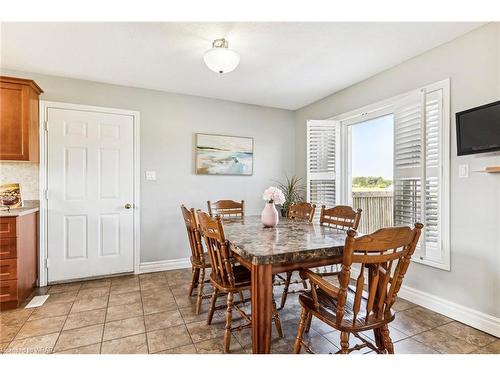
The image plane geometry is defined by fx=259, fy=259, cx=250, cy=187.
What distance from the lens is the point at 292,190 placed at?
426 centimetres

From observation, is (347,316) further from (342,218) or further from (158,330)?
(158,330)

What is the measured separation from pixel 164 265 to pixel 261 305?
8.31ft

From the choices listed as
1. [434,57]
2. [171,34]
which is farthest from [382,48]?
[171,34]

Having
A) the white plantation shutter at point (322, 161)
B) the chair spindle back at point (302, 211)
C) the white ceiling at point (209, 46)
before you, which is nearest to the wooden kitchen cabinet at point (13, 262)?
the white ceiling at point (209, 46)

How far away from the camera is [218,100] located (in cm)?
394

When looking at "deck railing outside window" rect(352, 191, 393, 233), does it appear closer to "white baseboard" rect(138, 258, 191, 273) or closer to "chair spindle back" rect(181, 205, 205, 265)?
"chair spindle back" rect(181, 205, 205, 265)

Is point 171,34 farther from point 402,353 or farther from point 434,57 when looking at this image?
point 402,353

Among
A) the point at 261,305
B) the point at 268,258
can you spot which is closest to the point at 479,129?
the point at 268,258

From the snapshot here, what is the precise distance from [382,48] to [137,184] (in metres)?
3.21

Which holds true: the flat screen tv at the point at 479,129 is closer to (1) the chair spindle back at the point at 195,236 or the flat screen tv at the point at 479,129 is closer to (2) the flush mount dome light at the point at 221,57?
(2) the flush mount dome light at the point at 221,57

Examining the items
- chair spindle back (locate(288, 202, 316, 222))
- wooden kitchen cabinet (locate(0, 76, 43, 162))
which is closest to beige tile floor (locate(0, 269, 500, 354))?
chair spindle back (locate(288, 202, 316, 222))

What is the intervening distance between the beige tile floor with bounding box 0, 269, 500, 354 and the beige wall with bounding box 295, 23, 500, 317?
0.29 m

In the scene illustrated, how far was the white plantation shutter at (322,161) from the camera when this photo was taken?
367 cm
